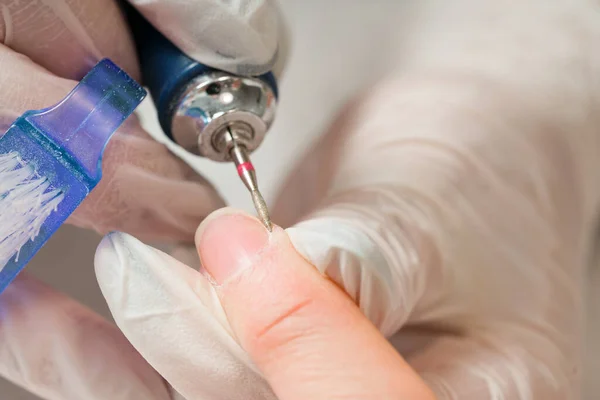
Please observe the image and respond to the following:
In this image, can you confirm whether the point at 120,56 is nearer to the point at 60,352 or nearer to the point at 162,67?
the point at 162,67

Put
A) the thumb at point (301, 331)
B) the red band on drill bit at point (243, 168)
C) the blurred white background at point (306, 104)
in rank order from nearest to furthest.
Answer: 1. the thumb at point (301, 331)
2. the red band on drill bit at point (243, 168)
3. the blurred white background at point (306, 104)

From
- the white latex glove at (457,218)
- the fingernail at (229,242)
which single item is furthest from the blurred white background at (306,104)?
the fingernail at (229,242)

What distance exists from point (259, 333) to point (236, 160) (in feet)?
0.57

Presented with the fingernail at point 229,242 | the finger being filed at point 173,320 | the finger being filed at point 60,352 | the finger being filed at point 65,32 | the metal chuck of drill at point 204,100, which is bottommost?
the finger being filed at point 60,352

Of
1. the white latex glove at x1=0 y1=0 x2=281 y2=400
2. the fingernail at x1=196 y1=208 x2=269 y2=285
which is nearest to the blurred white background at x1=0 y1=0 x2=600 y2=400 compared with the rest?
the white latex glove at x1=0 y1=0 x2=281 y2=400

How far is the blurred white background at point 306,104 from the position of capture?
62 cm

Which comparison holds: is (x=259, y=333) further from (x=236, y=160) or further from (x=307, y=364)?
(x=236, y=160)

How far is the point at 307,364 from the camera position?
0.33 metres

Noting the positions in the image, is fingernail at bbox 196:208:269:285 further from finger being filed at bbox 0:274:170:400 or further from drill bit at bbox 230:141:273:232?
finger being filed at bbox 0:274:170:400

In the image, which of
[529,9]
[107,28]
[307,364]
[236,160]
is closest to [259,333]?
[307,364]

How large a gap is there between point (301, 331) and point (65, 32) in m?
0.30

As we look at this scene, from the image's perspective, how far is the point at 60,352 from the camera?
42 cm

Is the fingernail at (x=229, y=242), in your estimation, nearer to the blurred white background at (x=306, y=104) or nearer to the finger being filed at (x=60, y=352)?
the finger being filed at (x=60, y=352)

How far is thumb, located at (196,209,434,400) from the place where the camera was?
1.06ft
